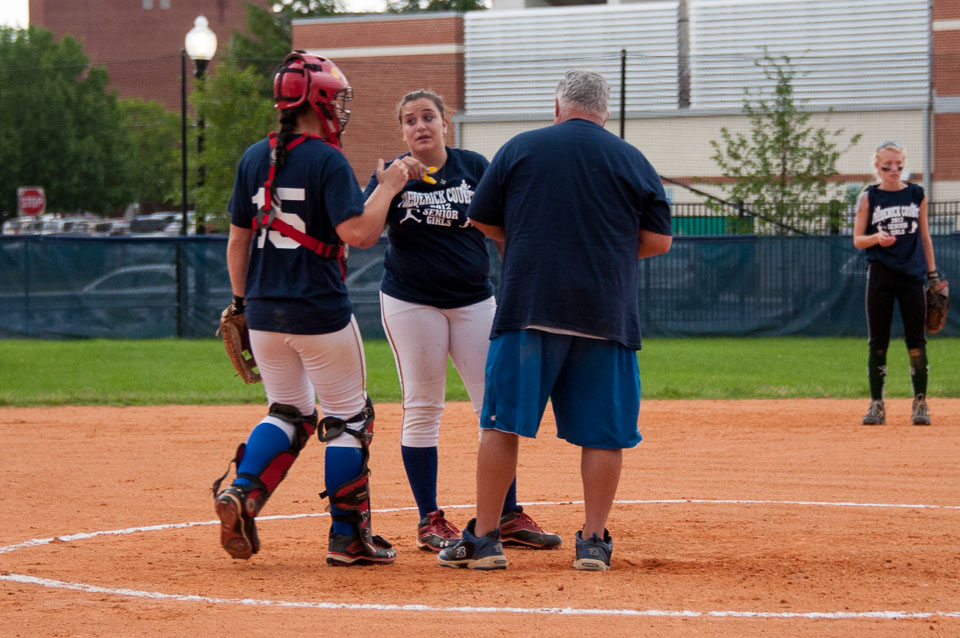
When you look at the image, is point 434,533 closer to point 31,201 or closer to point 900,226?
point 900,226

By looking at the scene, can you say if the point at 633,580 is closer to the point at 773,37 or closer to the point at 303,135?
the point at 303,135

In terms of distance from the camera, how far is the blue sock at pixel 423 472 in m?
5.59

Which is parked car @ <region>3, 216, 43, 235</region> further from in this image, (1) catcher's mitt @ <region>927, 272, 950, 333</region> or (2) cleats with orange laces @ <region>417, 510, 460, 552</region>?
(2) cleats with orange laces @ <region>417, 510, 460, 552</region>

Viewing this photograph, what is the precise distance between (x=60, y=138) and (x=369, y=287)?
1379 inches

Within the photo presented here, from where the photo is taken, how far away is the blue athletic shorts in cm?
481

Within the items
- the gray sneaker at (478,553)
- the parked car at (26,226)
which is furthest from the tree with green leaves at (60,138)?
the gray sneaker at (478,553)

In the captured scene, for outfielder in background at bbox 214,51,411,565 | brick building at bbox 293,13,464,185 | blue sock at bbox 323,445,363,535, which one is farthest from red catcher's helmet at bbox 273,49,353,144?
brick building at bbox 293,13,464,185

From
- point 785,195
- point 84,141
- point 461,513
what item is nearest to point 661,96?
point 785,195

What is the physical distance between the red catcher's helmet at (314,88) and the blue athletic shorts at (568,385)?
4.03 ft

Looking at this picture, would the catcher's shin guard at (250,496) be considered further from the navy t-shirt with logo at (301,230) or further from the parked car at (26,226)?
the parked car at (26,226)

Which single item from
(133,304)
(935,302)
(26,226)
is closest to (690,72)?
(133,304)

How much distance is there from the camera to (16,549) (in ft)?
17.9

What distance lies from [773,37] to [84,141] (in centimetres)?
3144

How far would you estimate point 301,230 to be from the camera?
4.95 metres
